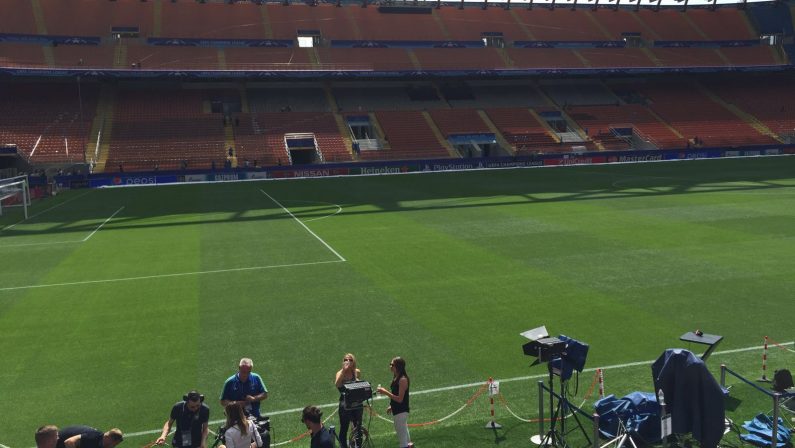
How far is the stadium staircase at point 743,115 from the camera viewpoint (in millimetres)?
66500

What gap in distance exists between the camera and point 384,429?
10.1 meters

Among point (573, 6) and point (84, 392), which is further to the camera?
point (573, 6)

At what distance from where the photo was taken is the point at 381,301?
55.0ft

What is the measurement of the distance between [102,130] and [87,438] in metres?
54.3

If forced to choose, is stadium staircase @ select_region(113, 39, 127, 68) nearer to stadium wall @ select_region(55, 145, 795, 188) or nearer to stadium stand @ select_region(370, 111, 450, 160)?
stadium wall @ select_region(55, 145, 795, 188)

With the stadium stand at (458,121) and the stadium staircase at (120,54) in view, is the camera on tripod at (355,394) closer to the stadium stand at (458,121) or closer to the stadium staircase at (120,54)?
the stadium stand at (458,121)

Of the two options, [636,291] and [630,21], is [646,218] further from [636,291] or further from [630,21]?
[630,21]

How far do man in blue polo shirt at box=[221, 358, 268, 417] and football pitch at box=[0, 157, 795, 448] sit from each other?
36.0 inches

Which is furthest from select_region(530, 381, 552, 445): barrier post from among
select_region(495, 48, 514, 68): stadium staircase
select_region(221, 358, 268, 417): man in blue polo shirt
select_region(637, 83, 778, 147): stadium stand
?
select_region(495, 48, 514, 68): stadium staircase

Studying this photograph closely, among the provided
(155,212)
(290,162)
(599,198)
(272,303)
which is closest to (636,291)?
(272,303)

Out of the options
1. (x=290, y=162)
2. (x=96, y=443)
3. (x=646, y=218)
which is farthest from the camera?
(x=290, y=162)

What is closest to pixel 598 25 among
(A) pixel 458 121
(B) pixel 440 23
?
(B) pixel 440 23

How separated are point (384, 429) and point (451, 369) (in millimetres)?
2532

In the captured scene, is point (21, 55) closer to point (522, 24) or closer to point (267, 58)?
point (267, 58)
